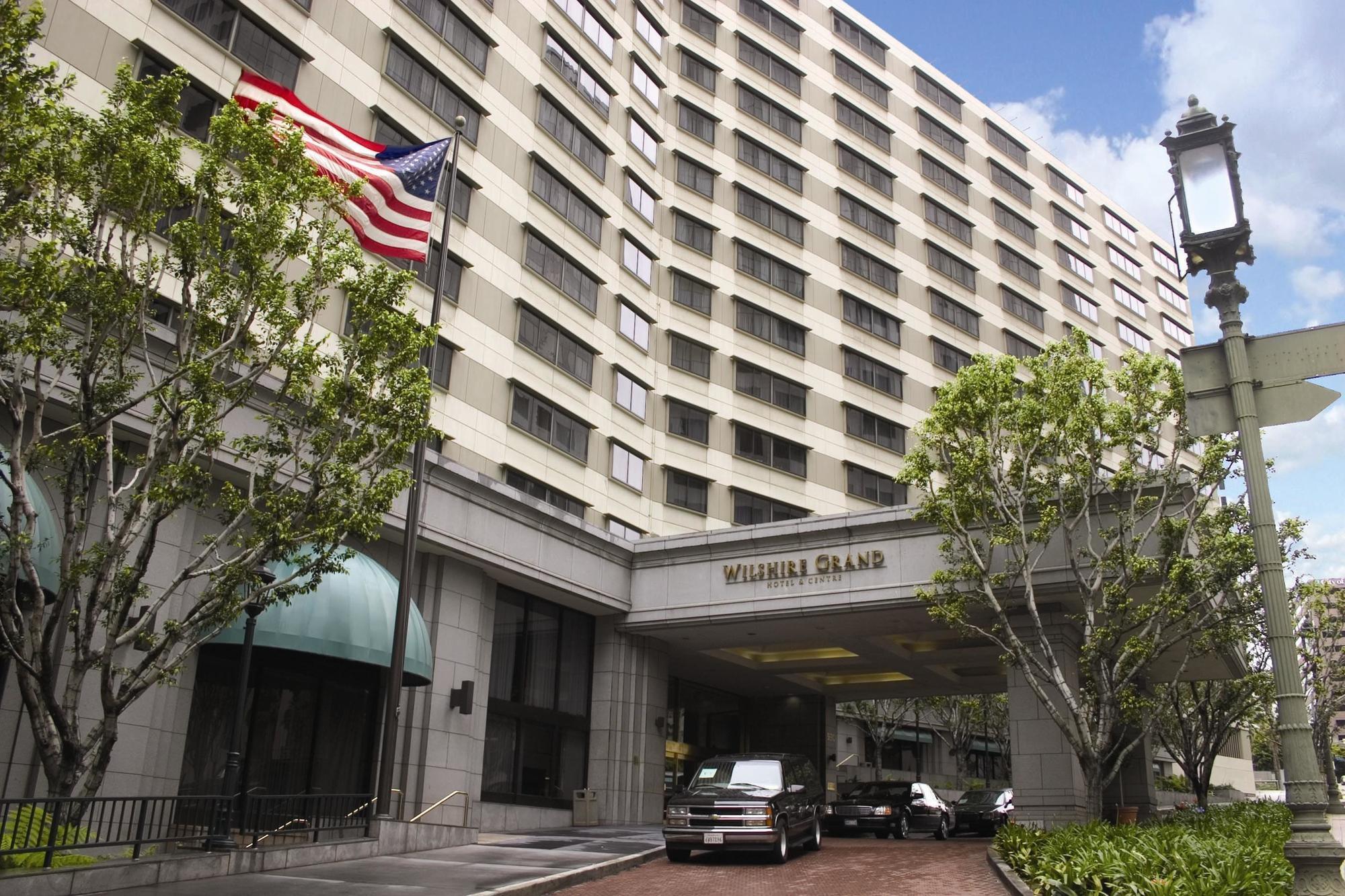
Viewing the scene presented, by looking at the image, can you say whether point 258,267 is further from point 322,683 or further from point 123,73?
point 322,683

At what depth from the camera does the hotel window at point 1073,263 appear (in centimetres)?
6331

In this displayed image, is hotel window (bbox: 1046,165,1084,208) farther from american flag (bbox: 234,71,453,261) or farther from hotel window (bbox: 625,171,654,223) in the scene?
american flag (bbox: 234,71,453,261)

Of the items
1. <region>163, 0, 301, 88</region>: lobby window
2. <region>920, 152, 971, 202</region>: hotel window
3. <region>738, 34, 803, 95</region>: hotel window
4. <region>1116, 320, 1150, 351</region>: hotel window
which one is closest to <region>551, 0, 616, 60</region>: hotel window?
<region>738, 34, 803, 95</region>: hotel window

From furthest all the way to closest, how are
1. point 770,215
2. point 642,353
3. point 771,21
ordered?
1. point 771,21
2. point 770,215
3. point 642,353

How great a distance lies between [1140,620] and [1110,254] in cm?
5605

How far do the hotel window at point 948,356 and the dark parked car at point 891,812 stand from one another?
25073 mm

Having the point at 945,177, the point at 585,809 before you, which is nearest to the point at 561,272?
the point at 585,809

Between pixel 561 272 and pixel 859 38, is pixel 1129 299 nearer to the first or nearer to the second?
pixel 859 38

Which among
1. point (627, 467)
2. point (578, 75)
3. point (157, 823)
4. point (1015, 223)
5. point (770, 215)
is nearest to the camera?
point (157, 823)

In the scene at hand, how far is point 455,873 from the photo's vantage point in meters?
14.3

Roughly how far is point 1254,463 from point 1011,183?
191 feet

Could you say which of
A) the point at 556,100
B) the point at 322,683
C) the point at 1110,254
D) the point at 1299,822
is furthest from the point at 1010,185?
the point at 1299,822

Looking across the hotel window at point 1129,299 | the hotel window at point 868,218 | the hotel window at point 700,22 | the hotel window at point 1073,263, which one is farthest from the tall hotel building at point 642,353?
the hotel window at point 1129,299

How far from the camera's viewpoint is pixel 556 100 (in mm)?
34062
